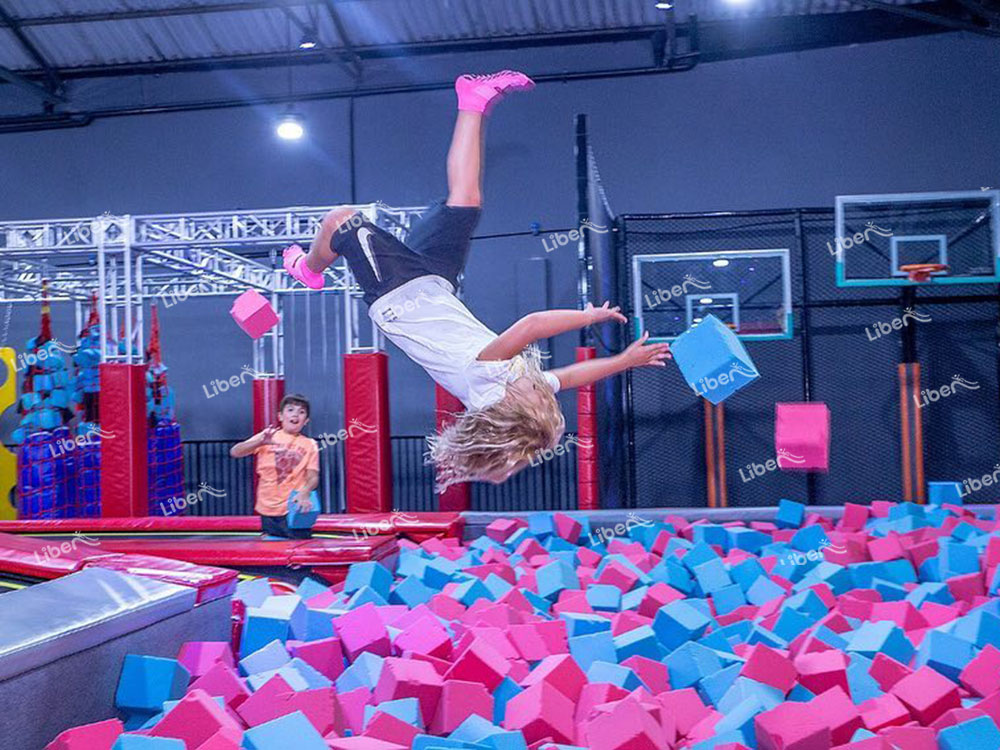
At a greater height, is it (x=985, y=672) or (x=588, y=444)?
(x=588, y=444)

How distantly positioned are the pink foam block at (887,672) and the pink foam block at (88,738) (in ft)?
5.66

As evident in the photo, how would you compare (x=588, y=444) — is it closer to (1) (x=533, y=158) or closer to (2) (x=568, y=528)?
(2) (x=568, y=528)

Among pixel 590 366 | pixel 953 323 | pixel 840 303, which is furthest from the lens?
pixel 953 323

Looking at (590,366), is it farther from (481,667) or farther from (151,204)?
(151,204)

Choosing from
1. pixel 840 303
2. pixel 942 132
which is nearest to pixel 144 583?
pixel 840 303

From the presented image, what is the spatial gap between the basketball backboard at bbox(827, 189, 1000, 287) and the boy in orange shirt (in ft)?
12.8

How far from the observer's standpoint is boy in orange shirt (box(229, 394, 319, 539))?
13.3 ft

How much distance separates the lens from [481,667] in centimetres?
212

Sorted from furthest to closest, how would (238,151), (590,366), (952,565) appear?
1. (238,151)
2. (952,565)
3. (590,366)

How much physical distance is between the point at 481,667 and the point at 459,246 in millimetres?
1157

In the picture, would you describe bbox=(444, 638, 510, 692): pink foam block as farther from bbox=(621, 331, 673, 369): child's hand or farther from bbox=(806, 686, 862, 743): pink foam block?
bbox=(621, 331, 673, 369): child's hand

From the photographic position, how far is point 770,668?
6.86ft

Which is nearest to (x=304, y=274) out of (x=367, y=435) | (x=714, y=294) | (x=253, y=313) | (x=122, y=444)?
(x=253, y=313)

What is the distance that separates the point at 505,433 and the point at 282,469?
6.59 feet
